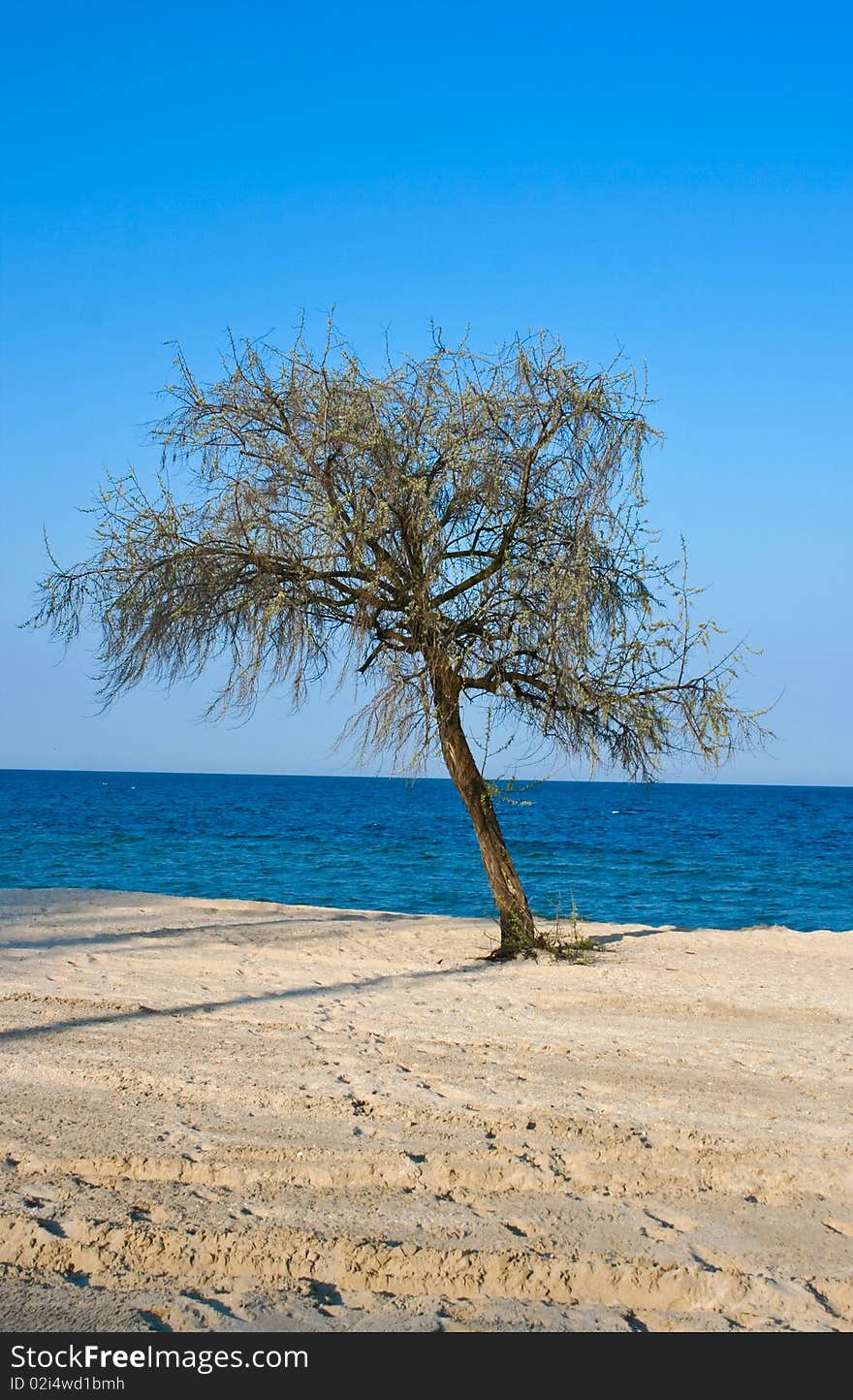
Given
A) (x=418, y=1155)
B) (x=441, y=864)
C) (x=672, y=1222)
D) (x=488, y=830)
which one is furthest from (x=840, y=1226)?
(x=441, y=864)

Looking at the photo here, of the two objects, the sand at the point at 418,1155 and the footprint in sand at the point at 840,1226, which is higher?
the footprint in sand at the point at 840,1226

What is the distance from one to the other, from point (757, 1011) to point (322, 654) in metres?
5.38

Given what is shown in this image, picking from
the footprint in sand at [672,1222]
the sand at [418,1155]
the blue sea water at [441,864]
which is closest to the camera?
the sand at [418,1155]

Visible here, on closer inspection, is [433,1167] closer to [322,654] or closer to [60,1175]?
[60,1175]

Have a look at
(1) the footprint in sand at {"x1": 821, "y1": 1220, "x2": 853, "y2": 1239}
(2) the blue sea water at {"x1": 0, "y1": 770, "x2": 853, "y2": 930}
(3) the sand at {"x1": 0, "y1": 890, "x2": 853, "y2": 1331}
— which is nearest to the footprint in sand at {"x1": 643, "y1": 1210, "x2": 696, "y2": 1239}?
(3) the sand at {"x1": 0, "y1": 890, "x2": 853, "y2": 1331}

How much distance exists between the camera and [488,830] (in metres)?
Answer: 11.0

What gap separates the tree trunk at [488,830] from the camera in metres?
10.7

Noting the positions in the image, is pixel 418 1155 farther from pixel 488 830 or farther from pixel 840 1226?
pixel 488 830

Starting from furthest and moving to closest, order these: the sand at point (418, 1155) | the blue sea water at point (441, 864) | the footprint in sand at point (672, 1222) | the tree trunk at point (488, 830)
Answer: the blue sea water at point (441, 864)
the tree trunk at point (488, 830)
the footprint in sand at point (672, 1222)
the sand at point (418, 1155)

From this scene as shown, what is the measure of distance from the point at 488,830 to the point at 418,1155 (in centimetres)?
640

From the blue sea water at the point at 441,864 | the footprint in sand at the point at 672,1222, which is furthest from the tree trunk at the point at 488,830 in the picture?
the footprint in sand at the point at 672,1222

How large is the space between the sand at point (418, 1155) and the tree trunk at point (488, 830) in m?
1.70

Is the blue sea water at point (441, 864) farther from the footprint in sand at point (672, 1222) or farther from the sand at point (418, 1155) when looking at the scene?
the footprint in sand at point (672, 1222)

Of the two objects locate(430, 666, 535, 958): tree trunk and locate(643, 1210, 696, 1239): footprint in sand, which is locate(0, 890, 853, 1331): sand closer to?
locate(643, 1210, 696, 1239): footprint in sand
